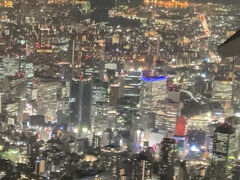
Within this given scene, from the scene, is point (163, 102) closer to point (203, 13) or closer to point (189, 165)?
point (189, 165)

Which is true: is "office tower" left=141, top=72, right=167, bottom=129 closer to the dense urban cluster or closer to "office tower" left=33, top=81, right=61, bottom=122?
the dense urban cluster

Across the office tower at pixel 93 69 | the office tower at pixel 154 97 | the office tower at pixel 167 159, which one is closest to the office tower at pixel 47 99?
the office tower at pixel 93 69

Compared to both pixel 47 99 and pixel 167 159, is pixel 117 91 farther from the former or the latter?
pixel 167 159

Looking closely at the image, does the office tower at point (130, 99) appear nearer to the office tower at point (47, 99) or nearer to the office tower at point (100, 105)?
the office tower at point (100, 105)

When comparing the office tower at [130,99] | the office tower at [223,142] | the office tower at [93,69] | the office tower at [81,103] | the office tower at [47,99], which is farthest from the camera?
the office tower at [47,99]

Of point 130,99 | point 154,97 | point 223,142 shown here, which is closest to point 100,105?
point 130,99

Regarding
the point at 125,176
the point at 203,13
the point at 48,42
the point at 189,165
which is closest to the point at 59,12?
the point at 48,42

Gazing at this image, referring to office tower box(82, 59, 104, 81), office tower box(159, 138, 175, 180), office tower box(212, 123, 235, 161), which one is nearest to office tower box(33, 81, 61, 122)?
office tower box(82, 59, 104, 81)
